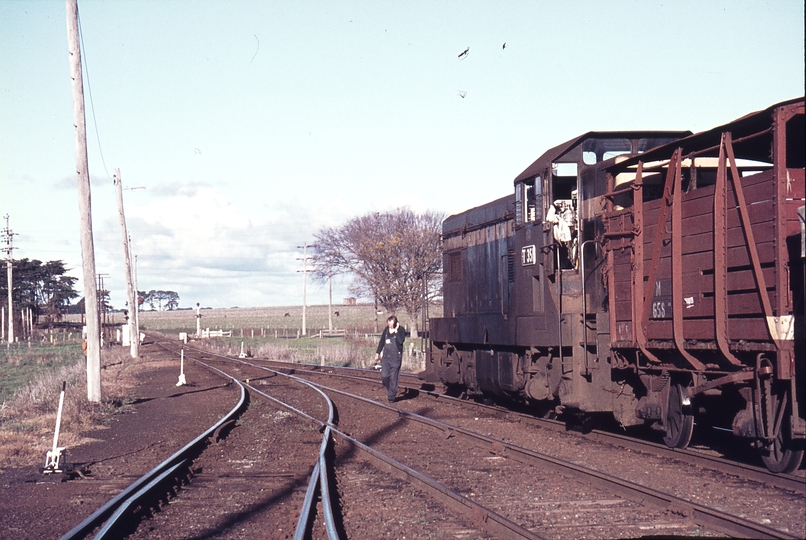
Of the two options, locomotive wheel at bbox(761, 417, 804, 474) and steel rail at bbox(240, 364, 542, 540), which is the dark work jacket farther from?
locomotive wheel at bbox(761, 417, 804, 474)

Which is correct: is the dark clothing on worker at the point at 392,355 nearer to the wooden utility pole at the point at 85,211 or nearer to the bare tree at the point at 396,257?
the wooden utility pole at the point at 85,211

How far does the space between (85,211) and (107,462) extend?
8.78 m

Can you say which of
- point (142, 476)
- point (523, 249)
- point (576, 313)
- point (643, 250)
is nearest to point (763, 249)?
point (643, 250)

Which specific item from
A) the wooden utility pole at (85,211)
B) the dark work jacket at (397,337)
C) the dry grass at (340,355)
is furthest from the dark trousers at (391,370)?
the dry grass at (340,355)

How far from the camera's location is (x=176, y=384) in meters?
24.5

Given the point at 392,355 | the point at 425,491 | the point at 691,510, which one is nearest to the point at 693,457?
the point at 691,510

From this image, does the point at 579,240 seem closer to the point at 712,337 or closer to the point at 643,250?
the point at 643,250

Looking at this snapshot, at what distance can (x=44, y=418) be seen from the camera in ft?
48.7

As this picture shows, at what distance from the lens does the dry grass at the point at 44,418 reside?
440 inches

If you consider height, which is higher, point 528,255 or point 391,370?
point 528,255

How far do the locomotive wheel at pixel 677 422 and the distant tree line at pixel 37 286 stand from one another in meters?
80.9

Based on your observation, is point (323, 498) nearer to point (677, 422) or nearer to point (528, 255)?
point (677, 422)

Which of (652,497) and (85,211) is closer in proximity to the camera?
(652,497)

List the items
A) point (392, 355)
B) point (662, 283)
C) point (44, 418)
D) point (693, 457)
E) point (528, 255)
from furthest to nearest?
point (392, 355)
point (44, 418)
point (528, 255)
point (662, 283)
point (693, 457)
